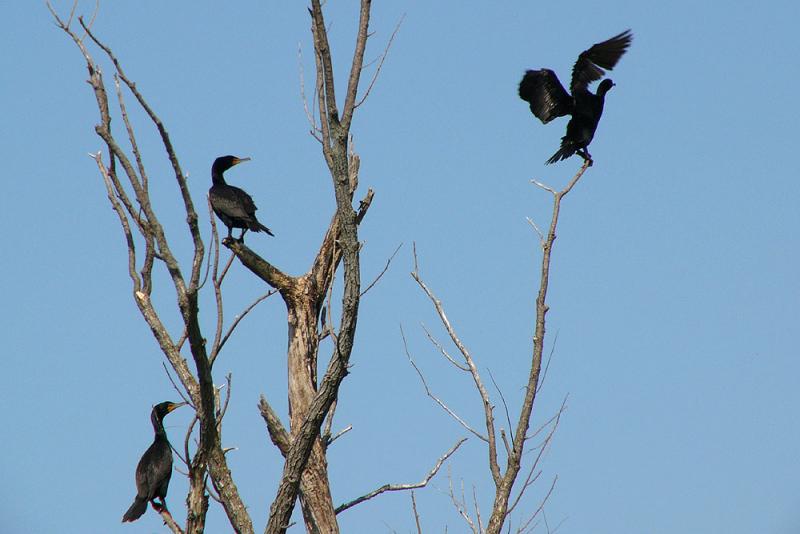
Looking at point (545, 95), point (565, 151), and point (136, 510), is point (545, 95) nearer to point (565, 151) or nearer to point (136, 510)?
point (565, 151)

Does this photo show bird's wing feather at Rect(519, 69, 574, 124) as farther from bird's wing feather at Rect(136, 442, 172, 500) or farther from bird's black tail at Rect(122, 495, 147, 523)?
bird's black tail at Rect(122, 495, 147, 523)

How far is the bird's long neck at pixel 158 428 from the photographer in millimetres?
6945

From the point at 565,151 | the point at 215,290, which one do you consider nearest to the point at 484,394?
the point at 215,290

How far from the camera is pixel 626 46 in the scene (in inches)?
325

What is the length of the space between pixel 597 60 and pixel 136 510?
16.7ft

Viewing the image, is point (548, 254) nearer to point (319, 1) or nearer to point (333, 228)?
point (319, 1)

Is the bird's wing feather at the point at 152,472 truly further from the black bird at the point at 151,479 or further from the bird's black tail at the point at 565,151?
the bird's black tail at the point at 565,151

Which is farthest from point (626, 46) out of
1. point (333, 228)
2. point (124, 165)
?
point (124, 165)

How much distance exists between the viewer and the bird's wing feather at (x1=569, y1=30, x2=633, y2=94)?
8.23 metres

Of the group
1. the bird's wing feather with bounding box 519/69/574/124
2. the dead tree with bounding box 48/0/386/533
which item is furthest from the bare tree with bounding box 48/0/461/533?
the bird's wing feather with bounding box 519/69/574/124

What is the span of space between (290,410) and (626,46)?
4.12 metres

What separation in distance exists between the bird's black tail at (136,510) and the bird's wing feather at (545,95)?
4.39 meters

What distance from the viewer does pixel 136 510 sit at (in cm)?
654

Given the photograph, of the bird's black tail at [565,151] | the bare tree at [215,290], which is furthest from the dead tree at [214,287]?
the bird's black tail at [565,151]
